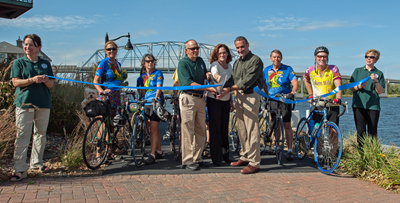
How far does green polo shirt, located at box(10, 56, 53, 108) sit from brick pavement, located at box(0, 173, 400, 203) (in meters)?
1.06

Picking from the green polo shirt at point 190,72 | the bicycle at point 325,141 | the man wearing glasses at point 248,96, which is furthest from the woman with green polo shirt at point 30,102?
the bicycle at point 325,141

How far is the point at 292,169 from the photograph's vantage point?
5.16 meters

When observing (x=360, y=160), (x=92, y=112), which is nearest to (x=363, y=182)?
(x=360, y=160)

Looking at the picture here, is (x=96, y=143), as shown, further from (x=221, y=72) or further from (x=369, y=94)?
(x=369, y=94)

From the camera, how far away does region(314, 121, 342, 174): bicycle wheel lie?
190 inches

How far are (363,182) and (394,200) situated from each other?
79 centimetres

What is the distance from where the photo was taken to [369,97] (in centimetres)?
523

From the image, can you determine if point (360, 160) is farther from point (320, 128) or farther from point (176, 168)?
point (176, 168)

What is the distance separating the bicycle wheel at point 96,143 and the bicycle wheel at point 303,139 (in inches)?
137

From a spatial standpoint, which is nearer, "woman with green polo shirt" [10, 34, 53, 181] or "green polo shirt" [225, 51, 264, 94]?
"woman with green polo shirt" [10, 34, 53, 181]

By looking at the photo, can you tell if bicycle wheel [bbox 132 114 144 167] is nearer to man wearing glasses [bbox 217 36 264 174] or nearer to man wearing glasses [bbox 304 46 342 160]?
man wearing glasses [bbox 217 36 264 174]

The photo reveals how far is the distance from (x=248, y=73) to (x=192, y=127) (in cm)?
122

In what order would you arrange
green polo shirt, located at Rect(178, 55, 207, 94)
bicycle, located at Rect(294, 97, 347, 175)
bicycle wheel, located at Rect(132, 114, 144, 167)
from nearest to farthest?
bicycle, located at Rect(294, 97, 347, 175) → green polo shirt, located at Rect(178, 55, 207, 94) → bicycle wheel, located at Rect(132, 114, 144, 167)

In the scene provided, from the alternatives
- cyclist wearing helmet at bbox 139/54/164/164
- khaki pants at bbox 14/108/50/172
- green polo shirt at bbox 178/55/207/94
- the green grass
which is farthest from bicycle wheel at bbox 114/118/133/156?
the green grass
